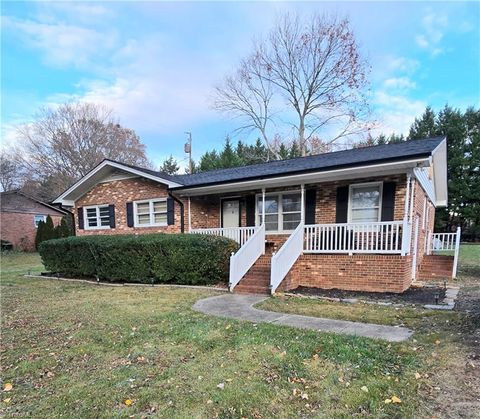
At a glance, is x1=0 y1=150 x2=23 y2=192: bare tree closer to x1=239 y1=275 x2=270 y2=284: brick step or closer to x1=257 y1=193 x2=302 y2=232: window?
x1=257 y1=193 x2=302 y2=232: window

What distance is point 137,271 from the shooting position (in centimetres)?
991

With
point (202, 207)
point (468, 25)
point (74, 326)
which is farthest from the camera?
point (202, 207)

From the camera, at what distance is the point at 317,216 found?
9.75 metres

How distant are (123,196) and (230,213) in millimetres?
4852

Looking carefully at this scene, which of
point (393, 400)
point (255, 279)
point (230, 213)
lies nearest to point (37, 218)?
point (230, 213)

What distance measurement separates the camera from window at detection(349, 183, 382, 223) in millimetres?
8988

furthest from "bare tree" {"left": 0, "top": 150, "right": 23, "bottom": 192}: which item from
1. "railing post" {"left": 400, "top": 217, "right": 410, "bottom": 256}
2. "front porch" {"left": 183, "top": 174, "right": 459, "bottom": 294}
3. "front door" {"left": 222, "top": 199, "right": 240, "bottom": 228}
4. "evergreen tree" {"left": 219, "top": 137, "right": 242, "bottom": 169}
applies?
"railing post" {"left": 400, "top": 217, "right": 410, "bottom": 256}

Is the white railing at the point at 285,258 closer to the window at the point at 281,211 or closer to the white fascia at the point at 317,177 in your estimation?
the window at the point at 281,211

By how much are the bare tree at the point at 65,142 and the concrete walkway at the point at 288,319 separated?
1040 inches

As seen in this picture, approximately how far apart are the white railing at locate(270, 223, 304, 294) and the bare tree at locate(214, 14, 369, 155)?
16.6m

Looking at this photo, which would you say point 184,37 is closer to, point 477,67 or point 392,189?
Answer: point 392,189

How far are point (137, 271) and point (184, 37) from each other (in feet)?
28.2

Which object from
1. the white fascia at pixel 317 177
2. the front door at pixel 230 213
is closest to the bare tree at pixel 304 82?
the front door at pixel 230 213

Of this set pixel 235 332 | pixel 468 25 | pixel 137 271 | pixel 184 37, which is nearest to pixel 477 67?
pixel 468 25
